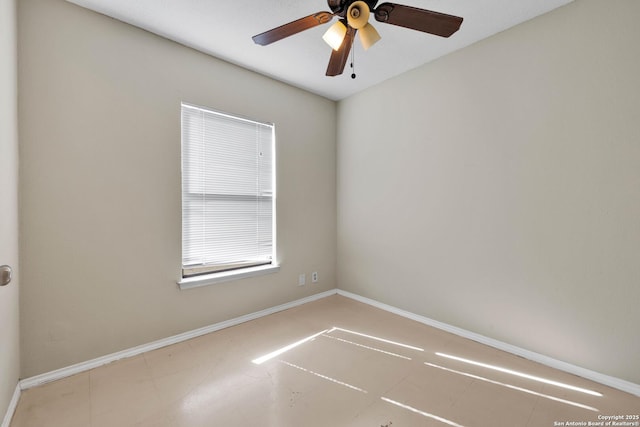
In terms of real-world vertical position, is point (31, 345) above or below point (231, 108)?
below

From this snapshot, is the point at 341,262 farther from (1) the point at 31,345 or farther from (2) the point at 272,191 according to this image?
(1) the point at 31,345

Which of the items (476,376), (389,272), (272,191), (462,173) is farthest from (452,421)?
(272,191)

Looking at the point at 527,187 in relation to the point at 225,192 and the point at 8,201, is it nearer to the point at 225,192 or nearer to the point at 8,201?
the point at 225,192

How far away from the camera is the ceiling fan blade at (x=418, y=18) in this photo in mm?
1351

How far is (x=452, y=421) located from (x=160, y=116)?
2.89 m

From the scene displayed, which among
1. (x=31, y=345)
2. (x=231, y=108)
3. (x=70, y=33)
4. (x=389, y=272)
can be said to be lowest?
(x=31, y=345)

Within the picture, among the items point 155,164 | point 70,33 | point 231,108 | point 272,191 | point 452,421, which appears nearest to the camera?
point 452,421

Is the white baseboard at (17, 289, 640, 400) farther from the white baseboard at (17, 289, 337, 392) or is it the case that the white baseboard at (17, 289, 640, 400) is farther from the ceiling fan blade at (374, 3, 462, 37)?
the ceiling fan blade at (374, 3, 462, 37)

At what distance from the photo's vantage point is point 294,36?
2.17 metres

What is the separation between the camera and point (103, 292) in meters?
1.94

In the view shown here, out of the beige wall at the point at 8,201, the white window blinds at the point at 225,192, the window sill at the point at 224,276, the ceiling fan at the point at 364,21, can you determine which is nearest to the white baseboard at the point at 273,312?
the beige wall at the point at 8,201

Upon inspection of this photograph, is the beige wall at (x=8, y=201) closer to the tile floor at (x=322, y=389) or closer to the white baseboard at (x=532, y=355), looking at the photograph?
the tile floor at (x=322, y=389)

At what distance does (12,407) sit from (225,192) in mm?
1877

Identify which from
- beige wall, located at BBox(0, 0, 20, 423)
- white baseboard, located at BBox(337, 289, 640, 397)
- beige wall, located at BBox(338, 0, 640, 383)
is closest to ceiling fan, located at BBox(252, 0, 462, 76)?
beige wall, located at BBox(338, 0, 640, 383)
